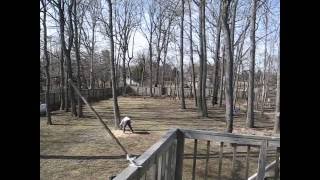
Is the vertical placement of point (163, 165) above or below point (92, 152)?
above

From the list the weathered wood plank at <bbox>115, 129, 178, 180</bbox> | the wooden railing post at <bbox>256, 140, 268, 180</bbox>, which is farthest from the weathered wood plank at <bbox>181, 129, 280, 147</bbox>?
the weathered wood plank at <bbox>115, 129, 178, 180</bbox>

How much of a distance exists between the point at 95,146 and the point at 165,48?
3409 centimetres

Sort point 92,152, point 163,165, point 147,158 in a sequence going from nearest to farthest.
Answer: point 147,158 → point 163,165 → point 92,152

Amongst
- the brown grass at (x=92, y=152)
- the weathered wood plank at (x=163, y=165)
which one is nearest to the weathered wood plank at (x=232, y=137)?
the weathered wood plank at (x=163, y=165)

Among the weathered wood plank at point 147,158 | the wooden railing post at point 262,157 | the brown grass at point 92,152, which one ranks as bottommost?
the brown grass at point 92,152

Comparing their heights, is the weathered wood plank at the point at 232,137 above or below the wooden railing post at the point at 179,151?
above

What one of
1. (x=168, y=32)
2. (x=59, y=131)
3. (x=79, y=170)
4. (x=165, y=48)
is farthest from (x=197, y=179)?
(x=165, y=48)

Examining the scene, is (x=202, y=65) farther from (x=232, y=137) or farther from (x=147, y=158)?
(x=147, y=158)

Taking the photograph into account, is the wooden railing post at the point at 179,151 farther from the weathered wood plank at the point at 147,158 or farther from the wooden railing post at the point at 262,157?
the wooden railing post at the point at 262,157

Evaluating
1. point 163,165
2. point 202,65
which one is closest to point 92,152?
point 163,165

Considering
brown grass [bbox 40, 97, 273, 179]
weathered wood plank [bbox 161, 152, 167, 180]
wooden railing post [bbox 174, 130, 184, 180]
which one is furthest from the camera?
brown grass [bbox 40, 97, 273, 179]

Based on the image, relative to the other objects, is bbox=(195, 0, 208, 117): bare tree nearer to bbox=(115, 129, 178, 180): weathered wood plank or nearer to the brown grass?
the brown grass

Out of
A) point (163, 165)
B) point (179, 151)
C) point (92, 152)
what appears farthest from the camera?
point (92, 152)
